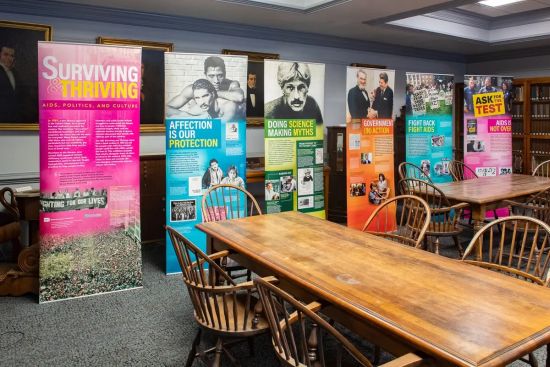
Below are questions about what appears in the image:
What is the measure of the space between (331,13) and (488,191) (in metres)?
2.49

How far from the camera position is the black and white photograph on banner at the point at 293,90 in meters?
4.37

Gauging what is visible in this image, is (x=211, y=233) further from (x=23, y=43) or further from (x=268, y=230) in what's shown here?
(x=23, y=43)

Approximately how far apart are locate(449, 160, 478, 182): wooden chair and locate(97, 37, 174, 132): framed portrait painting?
362cm

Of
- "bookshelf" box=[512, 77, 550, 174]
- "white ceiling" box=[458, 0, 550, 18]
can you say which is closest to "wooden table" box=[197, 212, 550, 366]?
"white ceiling" box=[458, 0, 550, 18]

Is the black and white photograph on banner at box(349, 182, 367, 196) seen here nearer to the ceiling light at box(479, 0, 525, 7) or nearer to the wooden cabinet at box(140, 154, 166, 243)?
the wooden cabinet at box(140, 154, 166, 243)

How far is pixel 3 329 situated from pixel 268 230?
6.31 feet

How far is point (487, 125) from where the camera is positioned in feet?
19.8

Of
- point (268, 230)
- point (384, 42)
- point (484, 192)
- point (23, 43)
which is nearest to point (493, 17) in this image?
point (384, 42)

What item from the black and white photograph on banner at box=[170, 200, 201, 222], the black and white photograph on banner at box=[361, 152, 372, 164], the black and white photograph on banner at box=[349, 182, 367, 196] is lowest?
the black and white photograph on banner at box=[170, 200, 201, 222]

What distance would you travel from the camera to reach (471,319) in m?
1.46

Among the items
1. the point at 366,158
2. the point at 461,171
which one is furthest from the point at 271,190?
the point at 461,171

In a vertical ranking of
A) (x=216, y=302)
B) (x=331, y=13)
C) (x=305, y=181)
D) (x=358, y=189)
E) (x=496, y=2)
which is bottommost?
(x=216, y=302)

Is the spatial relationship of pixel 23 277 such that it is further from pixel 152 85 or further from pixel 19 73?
pixel 152 85

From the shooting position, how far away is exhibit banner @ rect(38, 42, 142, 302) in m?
3.30
